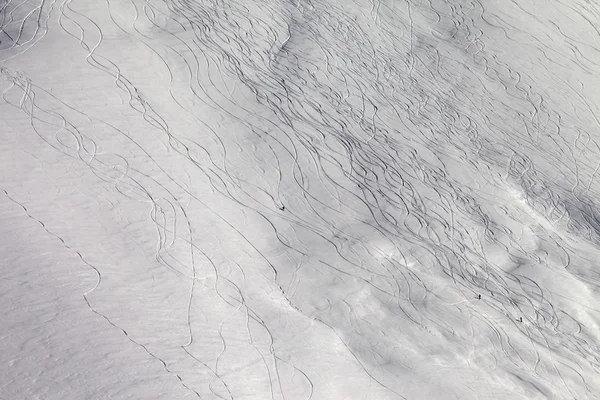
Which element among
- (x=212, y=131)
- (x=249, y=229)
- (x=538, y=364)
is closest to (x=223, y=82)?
(x=212, y=131)

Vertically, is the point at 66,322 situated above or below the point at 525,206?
below

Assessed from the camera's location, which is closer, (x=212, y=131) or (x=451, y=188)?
(x=212, y=131)

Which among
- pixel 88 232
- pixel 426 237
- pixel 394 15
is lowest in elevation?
pixel 88 232

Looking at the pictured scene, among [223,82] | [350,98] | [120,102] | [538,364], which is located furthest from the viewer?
[350,98]

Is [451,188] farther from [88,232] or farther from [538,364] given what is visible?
[88,232]

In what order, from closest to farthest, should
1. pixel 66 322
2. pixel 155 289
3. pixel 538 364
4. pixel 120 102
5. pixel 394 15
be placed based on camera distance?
pixel 66 322
pixel 155 289
pixel 538 364
pixel 120 102
pixel 394 15

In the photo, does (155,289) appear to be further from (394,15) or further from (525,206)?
(394,15)
